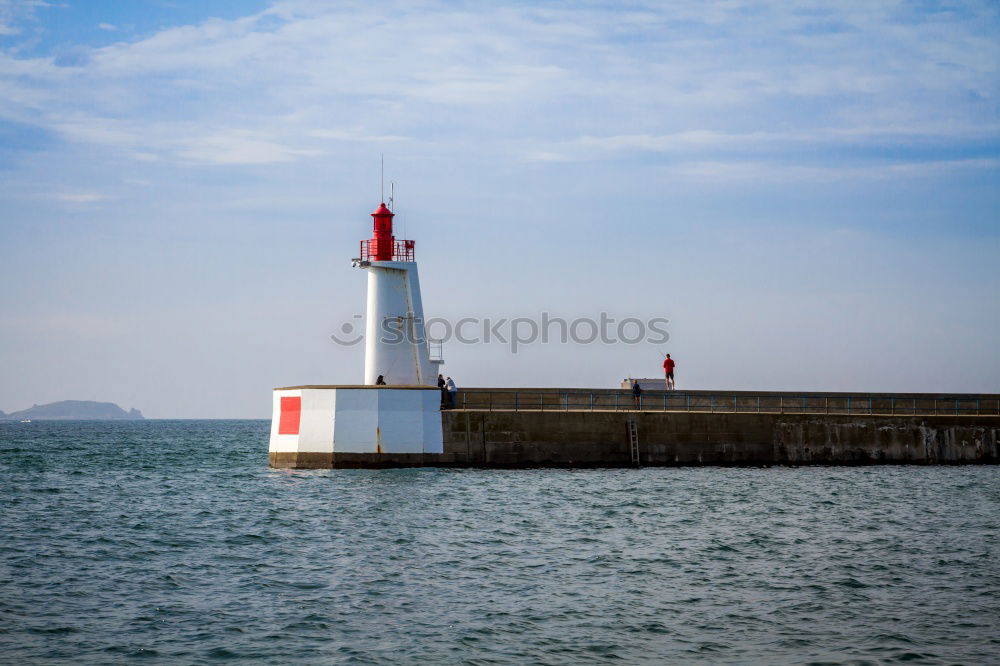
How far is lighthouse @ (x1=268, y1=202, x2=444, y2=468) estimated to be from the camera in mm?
33188

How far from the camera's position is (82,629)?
13.7 m

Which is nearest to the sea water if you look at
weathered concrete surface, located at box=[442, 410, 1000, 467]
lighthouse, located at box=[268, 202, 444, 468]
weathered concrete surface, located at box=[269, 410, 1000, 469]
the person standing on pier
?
lighthouse, located at box=[268, 202, 444, 468]

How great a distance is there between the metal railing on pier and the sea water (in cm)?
544

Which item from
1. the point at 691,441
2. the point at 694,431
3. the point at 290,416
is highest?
the point at 290,416

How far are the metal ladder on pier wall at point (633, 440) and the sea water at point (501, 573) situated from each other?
508 centimetres

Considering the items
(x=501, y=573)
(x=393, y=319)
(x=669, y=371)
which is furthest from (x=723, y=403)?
(x=501, y=573)

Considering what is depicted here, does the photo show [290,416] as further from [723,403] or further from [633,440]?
[723,403]

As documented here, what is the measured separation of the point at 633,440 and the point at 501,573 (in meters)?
19.6

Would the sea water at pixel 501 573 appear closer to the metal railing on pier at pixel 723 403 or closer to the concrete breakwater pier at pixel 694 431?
the concrete breakwater pier at pixel 694 431

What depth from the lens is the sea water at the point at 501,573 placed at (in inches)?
514

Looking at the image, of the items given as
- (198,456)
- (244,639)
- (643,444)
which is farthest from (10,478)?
(244,639)

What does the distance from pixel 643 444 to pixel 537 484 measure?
704 cm

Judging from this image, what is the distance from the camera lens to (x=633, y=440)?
3653 centimetres

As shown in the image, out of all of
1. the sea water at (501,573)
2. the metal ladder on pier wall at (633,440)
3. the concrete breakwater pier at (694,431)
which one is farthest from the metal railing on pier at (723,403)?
the sea water at (501,573)
